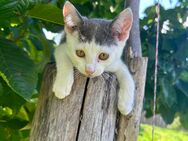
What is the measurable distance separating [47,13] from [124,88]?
0.41 metres

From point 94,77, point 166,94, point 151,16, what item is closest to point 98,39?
point 94,77

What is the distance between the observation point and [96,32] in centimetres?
159

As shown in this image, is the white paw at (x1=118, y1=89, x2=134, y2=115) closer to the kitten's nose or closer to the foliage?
the kitten's nose

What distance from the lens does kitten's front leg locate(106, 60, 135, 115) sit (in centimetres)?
139

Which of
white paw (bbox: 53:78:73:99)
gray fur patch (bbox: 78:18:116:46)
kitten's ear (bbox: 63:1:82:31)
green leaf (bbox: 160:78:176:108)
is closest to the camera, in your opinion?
white paw (bbox: 53:78:73:99)

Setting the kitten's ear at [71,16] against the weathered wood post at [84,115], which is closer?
the weathered wood post at [84,115]

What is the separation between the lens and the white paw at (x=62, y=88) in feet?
4.34

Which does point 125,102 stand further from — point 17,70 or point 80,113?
point 17,70

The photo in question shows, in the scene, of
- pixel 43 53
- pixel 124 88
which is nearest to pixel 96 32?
pixel 124 88

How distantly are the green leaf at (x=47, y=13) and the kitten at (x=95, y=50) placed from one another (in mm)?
84

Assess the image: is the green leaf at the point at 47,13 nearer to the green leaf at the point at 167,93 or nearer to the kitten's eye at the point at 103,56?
the kitten's eye at the point at 103,56

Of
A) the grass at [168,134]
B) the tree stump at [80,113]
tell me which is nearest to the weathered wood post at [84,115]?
the tree stump at [80,113]

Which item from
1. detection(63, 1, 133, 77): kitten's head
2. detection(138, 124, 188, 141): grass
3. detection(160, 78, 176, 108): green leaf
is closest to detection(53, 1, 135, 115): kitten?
detection(63, 1, 133, 77): kitten's head

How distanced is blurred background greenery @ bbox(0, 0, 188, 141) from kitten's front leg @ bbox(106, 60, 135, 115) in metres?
0.26
